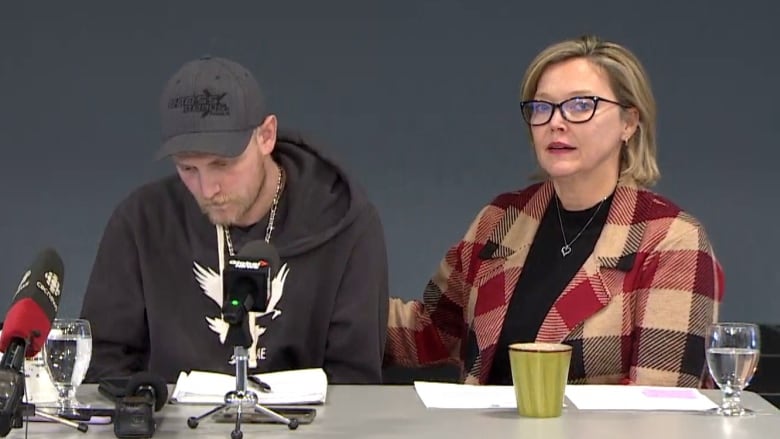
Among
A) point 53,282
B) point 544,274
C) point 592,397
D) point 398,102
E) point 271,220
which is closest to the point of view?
point 53,282

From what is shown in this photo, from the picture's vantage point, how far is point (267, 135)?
2785mm

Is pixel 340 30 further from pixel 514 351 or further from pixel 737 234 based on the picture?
pixel 514 351

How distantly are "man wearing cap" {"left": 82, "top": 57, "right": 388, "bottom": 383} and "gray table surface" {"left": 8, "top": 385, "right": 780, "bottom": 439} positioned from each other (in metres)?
0.44

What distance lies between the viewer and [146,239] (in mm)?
2834

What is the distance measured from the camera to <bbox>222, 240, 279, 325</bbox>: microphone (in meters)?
2.02

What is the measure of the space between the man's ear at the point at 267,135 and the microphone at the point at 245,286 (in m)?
0.73

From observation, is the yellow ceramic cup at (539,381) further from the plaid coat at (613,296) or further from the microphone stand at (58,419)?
the microphone stand at (58,419)

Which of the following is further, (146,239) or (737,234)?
(737,234)

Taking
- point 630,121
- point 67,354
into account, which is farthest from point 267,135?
point 630,121

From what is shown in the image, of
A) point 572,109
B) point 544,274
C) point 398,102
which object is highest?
point 572,109

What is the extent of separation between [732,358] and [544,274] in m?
0.74

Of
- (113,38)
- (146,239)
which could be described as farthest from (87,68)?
(146,239)

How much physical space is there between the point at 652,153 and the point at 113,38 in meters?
2.27

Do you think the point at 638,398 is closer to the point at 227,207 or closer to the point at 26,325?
the point at 227,207
